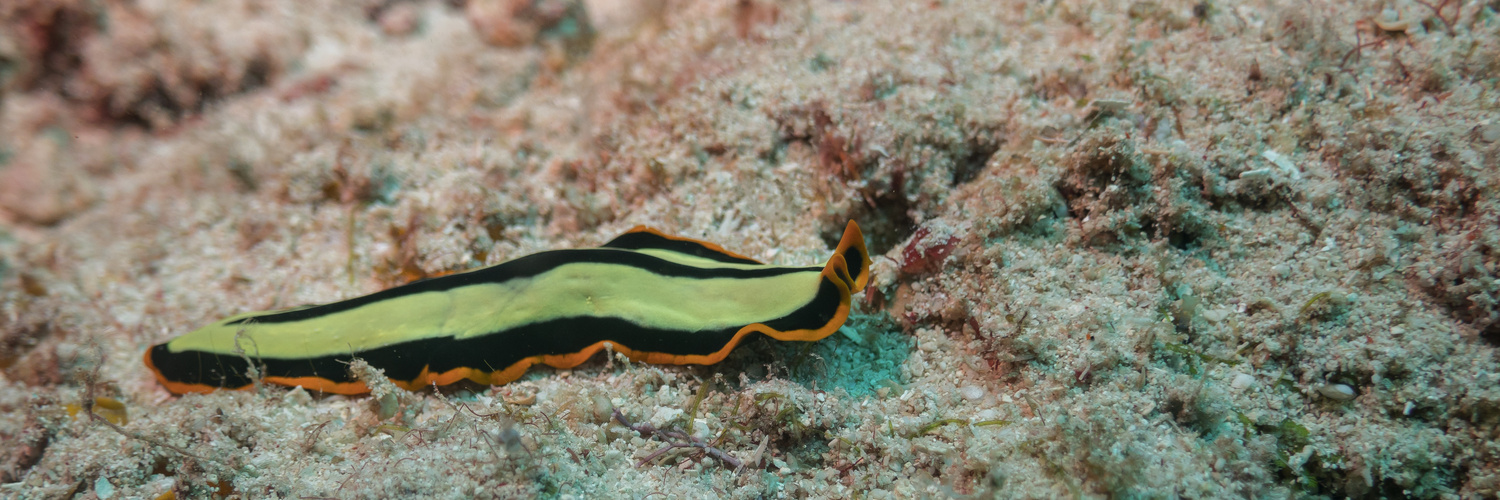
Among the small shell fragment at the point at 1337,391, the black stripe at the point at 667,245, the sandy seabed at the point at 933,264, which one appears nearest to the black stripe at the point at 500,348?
the sandy seabed at the point at 933,264

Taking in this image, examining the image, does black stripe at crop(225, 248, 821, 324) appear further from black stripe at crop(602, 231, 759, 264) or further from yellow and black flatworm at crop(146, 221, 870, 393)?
black stripe at crop(602, 231, 759, 264)

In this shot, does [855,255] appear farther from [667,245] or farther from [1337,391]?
[1337,391]

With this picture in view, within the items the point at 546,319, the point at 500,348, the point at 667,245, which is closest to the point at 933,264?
the point at 667,245

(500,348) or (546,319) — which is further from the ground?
(546,319)

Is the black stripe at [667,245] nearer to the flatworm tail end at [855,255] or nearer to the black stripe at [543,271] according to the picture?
the black stripe at [543,271]

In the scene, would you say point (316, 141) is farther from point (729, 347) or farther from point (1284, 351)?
point (1284, 351)
